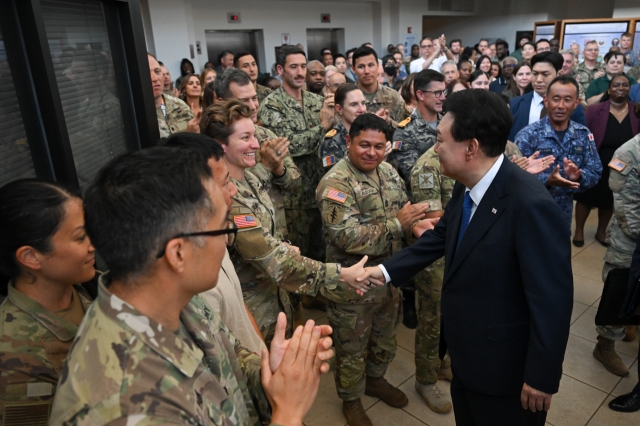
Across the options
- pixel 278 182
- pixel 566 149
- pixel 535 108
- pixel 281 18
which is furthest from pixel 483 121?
pixel 281 18

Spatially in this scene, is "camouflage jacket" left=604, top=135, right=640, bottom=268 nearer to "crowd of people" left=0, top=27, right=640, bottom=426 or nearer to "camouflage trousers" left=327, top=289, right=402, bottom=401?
"crowd of people" left=0, top=27, right=640, bottom=426

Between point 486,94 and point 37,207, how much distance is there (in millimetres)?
1492

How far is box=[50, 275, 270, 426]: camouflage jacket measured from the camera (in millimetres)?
752

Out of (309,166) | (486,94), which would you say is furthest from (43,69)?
(309,166)

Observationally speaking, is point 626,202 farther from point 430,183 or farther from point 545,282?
point 545,282

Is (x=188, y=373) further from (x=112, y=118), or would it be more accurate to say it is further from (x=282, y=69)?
(x=282, y=69)

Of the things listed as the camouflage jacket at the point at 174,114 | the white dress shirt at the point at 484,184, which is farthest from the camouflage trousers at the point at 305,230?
the white dress shirt at the point at 484,184

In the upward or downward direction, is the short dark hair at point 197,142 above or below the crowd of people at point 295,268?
above

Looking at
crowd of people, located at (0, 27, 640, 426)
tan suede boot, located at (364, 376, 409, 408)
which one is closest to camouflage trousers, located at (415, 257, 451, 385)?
crowd of people, located at (0, 27, 640, 426)

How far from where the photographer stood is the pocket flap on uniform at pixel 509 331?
155 centimetres

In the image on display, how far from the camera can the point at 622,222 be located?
2.65m

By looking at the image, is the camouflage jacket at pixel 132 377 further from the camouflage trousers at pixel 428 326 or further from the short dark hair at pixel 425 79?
the short dark hair at pixel 425 79

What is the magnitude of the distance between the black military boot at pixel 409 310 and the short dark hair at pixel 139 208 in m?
2.76

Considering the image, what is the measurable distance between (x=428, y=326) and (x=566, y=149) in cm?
166
